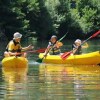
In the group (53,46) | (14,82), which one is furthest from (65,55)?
(14,82)

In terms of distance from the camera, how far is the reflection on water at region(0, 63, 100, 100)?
10164 mm

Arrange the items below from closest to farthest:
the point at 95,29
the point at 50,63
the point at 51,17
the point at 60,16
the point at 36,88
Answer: the point at 36,88 → the point at 50,63 → the point at 51,17 → the point at 60,16 → the point at 95,29

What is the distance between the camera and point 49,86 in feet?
38.5

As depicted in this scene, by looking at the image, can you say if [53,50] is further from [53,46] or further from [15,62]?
[15,62]

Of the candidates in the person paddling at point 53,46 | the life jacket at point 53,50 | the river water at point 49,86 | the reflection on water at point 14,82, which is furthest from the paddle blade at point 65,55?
the river water at point 49,86

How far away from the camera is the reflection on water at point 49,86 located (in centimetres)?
1016

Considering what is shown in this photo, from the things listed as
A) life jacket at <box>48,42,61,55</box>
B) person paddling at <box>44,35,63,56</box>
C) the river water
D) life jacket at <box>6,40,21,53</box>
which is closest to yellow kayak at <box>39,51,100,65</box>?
person paddling at <box>44,35,63,56</box>

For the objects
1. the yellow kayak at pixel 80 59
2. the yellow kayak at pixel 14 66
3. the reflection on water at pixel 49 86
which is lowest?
the reflection on water at pixel 49 86

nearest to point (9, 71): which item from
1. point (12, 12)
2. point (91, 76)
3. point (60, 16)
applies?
point (91, 76)

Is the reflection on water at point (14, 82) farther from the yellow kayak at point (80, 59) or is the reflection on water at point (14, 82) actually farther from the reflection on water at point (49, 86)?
the yellow kayak at point (80, 59)

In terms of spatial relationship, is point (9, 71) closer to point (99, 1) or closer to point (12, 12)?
point (12, 12)

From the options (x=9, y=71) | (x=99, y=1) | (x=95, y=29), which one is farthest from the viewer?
(x=99, y=1)

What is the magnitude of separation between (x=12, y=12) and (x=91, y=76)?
108ft

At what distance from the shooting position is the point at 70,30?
6044 cm
